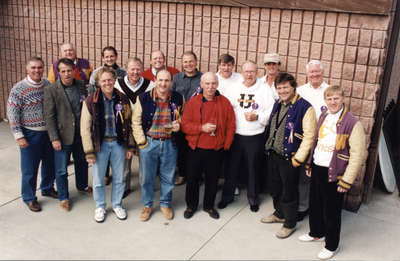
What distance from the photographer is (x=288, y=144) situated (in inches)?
153

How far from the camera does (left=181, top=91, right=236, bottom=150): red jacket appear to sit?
4.14 meters

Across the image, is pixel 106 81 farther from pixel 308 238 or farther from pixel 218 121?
pixel 308 238

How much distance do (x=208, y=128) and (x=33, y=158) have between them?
1985 millimetres

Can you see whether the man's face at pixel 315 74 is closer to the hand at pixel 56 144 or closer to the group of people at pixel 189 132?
the group of people at pixel 189 132

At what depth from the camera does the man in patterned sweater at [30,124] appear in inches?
Result: 162

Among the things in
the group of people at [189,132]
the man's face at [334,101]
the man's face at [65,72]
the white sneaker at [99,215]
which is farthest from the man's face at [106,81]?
the man's face at [334,101]

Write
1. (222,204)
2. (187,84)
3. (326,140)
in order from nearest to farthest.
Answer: (326,140), (222,204), (187,84)

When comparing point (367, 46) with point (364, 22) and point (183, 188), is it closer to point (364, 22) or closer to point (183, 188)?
point (364, 22)

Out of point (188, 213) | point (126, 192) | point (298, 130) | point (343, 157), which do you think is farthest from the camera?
point (126, 192)

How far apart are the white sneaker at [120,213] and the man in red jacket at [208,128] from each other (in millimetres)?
Result: 815

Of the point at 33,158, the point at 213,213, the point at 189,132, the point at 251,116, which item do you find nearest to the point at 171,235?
the point at 213,213

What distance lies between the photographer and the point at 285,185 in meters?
4.02

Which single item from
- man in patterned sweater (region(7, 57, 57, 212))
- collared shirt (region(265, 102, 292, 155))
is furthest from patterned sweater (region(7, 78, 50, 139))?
collared shirt (region(265, 102, 292, 155))

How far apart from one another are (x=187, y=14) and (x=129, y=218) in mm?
2852
